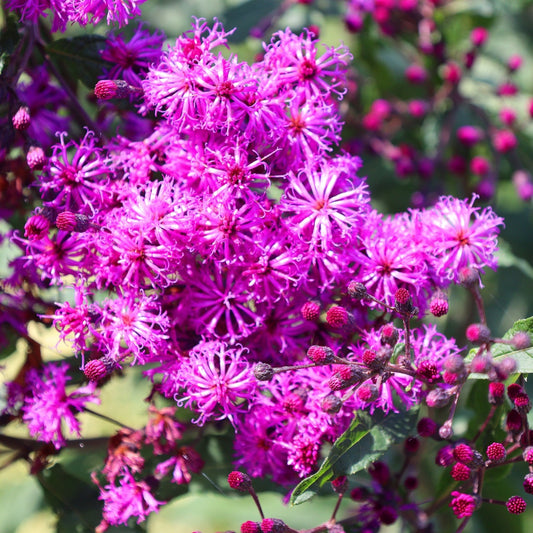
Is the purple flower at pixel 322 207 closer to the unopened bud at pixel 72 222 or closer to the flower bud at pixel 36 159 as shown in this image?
the unopened bud at pixel 72 222

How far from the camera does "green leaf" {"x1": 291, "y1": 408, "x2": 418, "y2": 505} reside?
4.50ft

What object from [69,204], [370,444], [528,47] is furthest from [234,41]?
[528,47]

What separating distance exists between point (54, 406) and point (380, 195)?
1.57 m

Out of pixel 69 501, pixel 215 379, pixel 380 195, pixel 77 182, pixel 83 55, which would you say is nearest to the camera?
pixel 215 379

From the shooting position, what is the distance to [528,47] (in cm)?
319

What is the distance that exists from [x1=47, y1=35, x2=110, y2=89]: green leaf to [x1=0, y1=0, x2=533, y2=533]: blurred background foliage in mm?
467

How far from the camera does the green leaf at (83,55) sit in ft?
5.84

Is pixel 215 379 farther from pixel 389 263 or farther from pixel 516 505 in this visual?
pixel 516 505

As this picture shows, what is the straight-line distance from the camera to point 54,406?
166 cm

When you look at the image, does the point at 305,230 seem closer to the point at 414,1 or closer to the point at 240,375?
the point at 240,375

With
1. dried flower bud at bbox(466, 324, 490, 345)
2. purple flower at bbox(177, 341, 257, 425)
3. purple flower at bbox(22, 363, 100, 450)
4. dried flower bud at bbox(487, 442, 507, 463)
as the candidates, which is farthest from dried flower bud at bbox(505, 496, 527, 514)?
purple flower at bbox(22, 363, 100, 450)

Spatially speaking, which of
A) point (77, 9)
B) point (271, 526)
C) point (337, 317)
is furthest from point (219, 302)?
point (77, 9)

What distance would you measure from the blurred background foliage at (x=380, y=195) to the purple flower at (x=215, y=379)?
25.5 inches

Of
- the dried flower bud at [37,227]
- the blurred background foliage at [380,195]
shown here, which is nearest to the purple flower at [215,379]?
the dried flower bud at [37,227]
